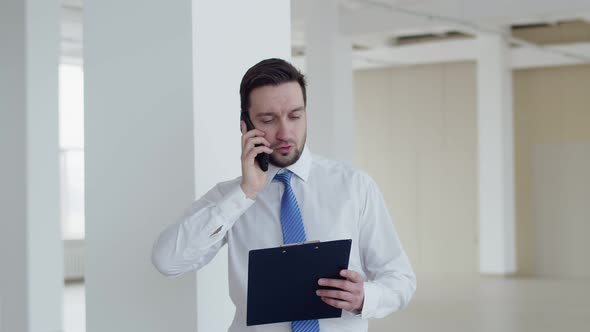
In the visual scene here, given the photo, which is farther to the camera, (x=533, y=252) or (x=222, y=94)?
(x=533, y=252)

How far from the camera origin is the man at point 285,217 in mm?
2836

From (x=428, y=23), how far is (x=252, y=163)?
42.2 ft

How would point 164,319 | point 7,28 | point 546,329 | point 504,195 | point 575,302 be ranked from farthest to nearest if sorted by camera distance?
point 504,195
point 575,302
point 546,329
point 7,28
point 164,319

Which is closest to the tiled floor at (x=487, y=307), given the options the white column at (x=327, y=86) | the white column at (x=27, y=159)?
the white column at (x=327, y=86)

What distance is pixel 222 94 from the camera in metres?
3.72

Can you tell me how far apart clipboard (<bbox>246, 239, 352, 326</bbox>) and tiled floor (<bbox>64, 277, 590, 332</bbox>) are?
27.6 feet

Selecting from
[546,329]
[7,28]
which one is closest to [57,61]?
[7,28]

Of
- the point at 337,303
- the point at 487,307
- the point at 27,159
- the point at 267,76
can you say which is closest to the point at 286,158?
the point at 267,76

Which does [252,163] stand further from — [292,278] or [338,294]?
[338,294]

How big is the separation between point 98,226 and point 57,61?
12.9 ft

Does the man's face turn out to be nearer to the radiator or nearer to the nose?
the nose

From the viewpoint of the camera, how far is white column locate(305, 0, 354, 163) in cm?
1324

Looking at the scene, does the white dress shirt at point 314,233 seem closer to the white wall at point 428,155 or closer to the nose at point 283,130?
the nose at point 283,130

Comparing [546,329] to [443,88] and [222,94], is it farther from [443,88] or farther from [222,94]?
[443,88]
